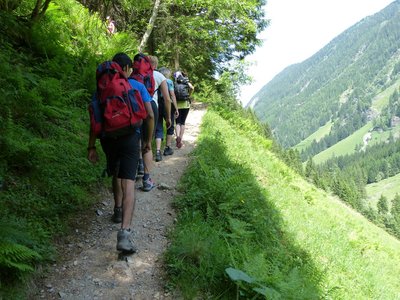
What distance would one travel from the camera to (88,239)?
5.33 metres

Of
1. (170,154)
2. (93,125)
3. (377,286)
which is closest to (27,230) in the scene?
(93,125)

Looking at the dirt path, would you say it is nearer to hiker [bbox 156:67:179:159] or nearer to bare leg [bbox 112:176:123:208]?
bare leg [bbox 112:176:123:208]

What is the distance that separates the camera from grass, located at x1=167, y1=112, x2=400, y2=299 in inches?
176

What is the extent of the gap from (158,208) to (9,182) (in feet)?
7.71

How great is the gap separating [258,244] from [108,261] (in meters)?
2.55

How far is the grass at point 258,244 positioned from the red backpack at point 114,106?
5.47ft

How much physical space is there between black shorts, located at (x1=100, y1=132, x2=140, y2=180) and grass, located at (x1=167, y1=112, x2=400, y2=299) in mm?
1140

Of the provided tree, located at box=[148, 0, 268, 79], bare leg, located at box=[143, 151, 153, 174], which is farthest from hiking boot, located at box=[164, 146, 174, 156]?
tree, located at box=[148, 0, 268, 79]

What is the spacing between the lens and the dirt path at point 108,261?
426cm

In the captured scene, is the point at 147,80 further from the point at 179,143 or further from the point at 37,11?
the point at 37,11

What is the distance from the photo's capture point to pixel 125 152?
4.75m

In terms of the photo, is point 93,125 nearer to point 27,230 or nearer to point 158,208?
point 27,230

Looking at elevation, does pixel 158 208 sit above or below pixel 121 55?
below

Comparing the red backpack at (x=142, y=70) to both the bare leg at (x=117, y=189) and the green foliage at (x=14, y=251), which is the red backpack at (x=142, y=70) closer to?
the bare leg at (x=117, y=189)
